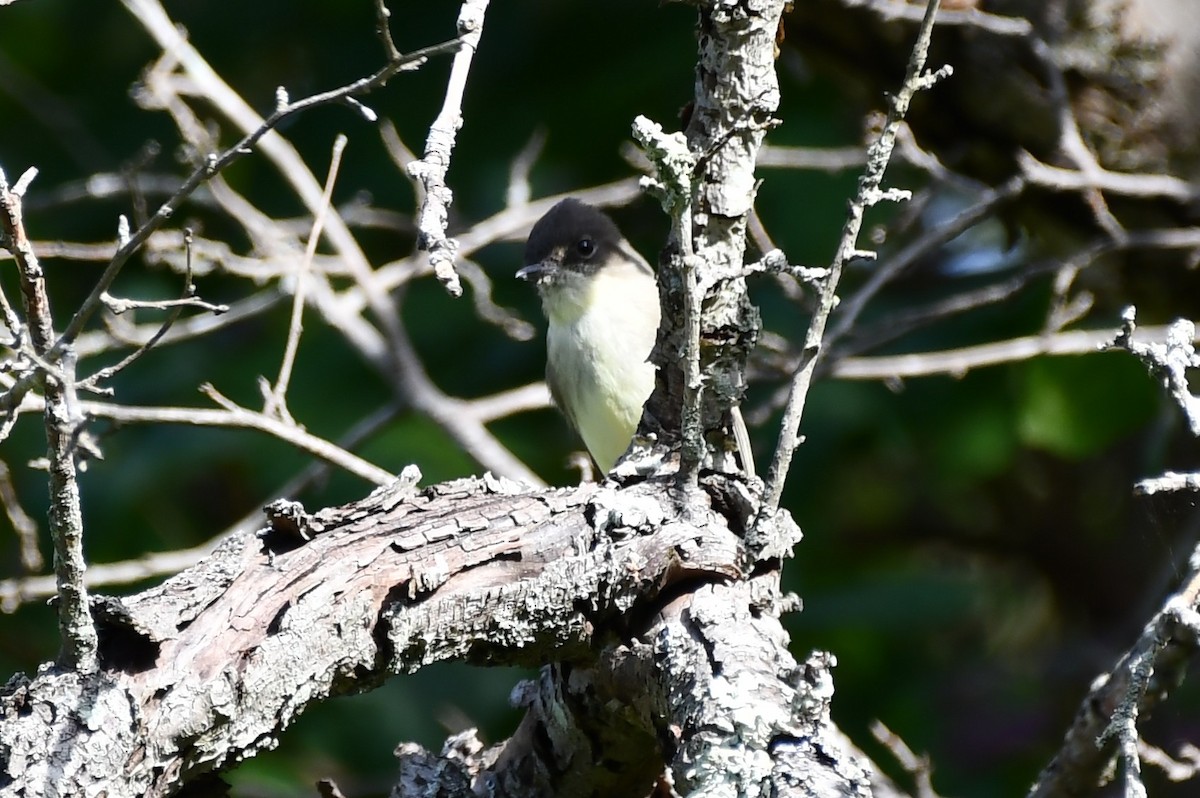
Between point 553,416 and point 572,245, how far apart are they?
141 cm

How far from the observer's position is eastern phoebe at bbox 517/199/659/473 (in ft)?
17.3

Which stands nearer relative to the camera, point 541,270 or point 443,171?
point 443,171

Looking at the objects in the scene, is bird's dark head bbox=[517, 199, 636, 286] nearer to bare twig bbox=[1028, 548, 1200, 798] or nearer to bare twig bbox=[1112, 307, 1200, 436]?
bare twig bbox=[1028, 548, 1200, 798]

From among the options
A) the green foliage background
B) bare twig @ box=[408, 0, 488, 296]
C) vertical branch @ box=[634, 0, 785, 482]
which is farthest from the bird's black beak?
bare twig @ box=[408, 0, 488, 296]

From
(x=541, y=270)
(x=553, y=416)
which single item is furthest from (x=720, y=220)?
(x=553, y=416)

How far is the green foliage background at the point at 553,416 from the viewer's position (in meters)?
5.63

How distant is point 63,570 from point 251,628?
1.30ft

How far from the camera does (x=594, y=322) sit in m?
5.43

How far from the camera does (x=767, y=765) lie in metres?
2.06

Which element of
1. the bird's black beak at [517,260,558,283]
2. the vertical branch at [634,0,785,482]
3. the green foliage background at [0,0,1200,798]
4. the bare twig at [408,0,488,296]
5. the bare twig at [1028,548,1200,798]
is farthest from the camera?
the green foliage background at [0,0,1200,798]

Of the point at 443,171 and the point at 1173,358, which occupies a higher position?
the point at 443,171

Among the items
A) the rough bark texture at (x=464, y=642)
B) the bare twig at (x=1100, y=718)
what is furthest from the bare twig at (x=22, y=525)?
the bare twig at (x=1100, y=718)

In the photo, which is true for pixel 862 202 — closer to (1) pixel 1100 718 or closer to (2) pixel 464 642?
(2) pixel 464 642

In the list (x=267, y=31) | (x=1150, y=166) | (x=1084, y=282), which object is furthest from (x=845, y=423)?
(x=267, y=31)
